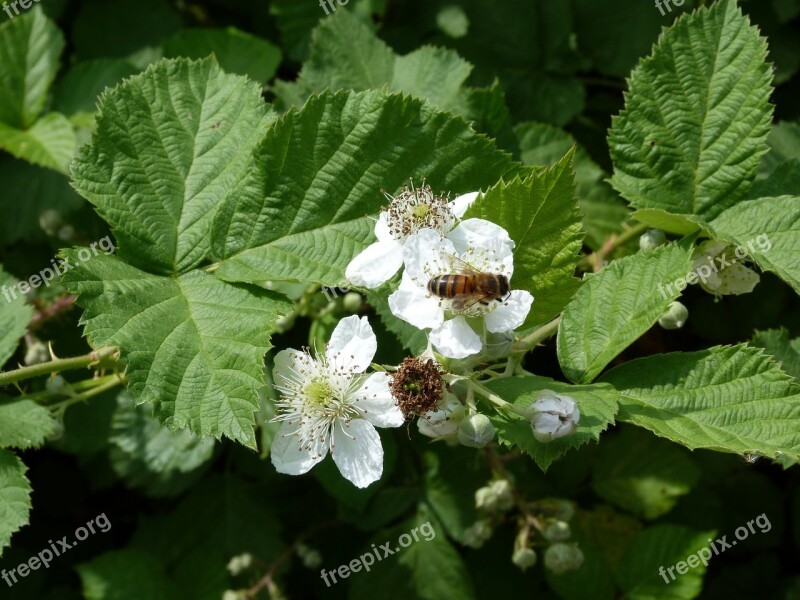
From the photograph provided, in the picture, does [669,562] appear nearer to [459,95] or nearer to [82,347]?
[459,95]

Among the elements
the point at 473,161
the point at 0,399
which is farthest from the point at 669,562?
the point at 0,399

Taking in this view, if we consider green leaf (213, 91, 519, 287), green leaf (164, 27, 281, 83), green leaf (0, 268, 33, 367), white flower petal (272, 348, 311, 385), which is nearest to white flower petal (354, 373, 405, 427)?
white flower petal (272, 348, 311, 385)

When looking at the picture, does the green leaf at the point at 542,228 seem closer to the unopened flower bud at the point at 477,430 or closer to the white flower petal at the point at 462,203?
the white flower petal at the point at 462,203

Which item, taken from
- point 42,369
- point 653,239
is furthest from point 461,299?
point 42,369

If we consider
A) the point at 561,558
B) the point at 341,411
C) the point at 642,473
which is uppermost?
the point at 341,411

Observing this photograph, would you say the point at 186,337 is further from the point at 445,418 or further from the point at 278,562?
the point at 278,562

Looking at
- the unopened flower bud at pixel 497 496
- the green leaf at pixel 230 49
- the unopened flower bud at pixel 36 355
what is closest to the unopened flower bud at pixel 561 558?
the unopened flower bud at pixel 497 496
